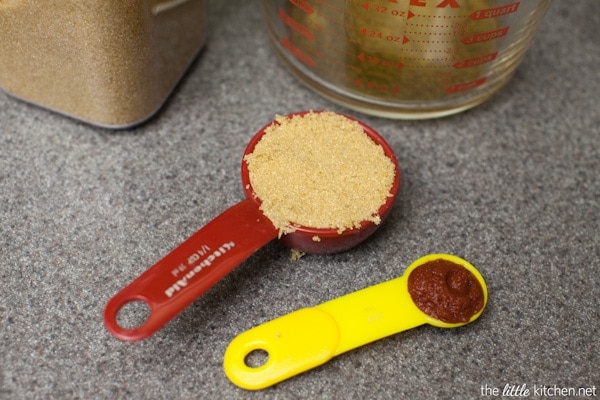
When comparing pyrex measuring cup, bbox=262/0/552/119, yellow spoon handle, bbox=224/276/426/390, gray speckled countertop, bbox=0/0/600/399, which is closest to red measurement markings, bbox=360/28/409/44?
pyrex measuring cup, bbox=262/0/552/119

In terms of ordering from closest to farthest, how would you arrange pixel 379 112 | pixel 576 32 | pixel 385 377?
pixel 385 377
pixel 379 112
pixel 576 32

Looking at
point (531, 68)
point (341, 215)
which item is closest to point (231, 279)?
point (341, 215)

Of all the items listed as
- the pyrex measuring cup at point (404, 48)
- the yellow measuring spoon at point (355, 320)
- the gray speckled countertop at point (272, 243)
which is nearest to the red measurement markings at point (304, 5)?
the pyrex measuring cup at point (404, 48)

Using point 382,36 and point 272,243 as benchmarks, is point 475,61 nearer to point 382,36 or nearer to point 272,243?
point 382,36

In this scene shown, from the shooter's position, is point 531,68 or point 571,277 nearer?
point 571,277

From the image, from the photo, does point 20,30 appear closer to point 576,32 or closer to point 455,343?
point 455,343

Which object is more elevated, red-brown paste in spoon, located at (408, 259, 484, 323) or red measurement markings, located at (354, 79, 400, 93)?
red measurement markings, located at (354, 79, 400, 93)

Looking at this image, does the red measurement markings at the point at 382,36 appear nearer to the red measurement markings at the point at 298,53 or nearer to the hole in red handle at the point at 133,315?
the red measurement markings at the point at 298,53

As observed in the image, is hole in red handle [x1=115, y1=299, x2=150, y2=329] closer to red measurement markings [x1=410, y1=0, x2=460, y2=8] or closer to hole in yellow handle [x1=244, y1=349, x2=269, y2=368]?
hole in yellow handle [x1=244, y1=349, x2=269, y2=368]
